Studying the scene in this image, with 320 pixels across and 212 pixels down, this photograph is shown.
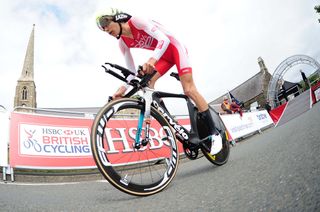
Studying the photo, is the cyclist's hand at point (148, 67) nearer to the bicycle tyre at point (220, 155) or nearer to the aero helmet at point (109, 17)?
the aero helmet at point (109, 17)

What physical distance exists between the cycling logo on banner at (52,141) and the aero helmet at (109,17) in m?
3.99

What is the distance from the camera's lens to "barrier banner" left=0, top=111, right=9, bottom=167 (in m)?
4.70

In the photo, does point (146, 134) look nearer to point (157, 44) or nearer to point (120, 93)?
point (120, 93)

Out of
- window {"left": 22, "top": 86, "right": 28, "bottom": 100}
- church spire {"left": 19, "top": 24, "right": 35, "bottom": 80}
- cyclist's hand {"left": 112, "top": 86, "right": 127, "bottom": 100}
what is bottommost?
cyclist's hand {"left": 112, "top": 86, "right": 127, "bottom": 100}

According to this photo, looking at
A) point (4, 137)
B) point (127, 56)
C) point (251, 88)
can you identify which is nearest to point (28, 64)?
point (251, 88)

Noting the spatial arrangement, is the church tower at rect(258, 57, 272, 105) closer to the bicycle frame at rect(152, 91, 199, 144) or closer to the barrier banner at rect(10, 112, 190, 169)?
the barrier banner at rect(10, 112, 190, 169)

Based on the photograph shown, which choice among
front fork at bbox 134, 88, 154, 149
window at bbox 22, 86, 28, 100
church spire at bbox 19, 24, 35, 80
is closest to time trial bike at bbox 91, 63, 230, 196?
front fork at bbox 134, 88, 154, 149

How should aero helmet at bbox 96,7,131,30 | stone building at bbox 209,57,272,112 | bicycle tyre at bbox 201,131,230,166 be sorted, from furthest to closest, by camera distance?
stone building at bbox 209,57,272,112 < bicycle tyre at bbox 201,131,230,166 < aero helmet at bbox 96,7,131,30

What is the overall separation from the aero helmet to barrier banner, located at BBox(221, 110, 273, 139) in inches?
335

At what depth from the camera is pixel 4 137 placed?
5.02 meters

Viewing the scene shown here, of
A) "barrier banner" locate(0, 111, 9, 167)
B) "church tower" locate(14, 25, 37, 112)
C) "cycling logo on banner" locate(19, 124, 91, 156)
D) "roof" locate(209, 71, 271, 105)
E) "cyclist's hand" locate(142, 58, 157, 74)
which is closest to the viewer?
"cyclist's hand" locate(142, 58, 157, 74)

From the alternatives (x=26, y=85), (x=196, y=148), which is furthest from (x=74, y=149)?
(x=26, y=85)

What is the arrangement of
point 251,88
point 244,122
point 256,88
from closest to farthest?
1. point 244,122
2. point 256,88
3. point 251,88

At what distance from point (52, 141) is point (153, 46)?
409cm
